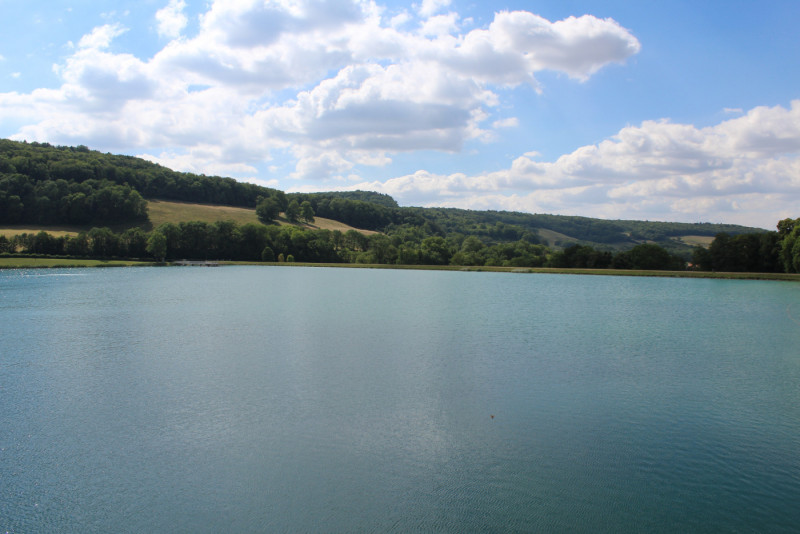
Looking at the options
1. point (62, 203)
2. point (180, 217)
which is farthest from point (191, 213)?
point (62, 203)

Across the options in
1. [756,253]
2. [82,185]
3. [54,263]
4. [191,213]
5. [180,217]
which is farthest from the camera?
[191,213]

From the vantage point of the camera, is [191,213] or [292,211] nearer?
[191,213]

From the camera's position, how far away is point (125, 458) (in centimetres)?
966

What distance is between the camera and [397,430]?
11086 millimetres

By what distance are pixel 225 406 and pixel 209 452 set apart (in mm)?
2796

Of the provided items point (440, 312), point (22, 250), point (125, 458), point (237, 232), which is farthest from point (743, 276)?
point (22, 250)

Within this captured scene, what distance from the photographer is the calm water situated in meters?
7.86

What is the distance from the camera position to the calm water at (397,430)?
7.86m

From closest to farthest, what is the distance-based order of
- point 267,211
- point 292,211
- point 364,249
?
point 364,249 → point 267,211 → point 292,211

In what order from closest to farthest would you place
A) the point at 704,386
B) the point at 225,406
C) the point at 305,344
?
1. the point at 225,406
2. the point at 704,386
3. the point at 305,344

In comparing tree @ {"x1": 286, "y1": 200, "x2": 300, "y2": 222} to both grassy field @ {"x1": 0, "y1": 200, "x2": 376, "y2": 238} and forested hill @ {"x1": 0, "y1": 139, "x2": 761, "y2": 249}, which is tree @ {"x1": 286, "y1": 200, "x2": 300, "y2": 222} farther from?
forested hill @ {"x1": 0, "y1": 139, "x2": 761, "y2": 249}

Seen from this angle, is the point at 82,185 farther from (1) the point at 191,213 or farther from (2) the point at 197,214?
(2) the point at 197,214

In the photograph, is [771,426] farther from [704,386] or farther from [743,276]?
[743,276]

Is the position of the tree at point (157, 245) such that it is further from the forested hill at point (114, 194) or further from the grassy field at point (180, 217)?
the forested hill at point (114, 194)
